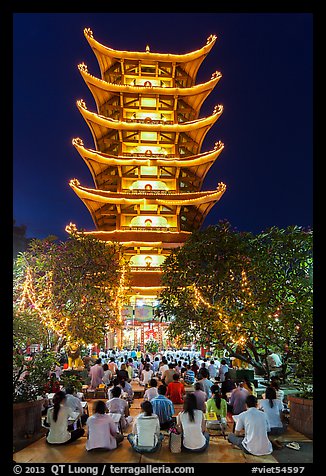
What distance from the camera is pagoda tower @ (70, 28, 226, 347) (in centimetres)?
3014

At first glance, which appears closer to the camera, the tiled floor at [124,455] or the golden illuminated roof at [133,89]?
the tiled floor at [124,455]

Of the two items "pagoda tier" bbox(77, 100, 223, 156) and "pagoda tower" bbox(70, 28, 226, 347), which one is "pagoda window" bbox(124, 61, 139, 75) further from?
"pagoda tier" bbox(77, 100, 223, 156)

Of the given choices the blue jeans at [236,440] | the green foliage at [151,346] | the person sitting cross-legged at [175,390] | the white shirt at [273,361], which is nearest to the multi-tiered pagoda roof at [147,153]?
the green foliage at [151,346]

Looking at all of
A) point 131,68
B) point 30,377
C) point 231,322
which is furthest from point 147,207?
point 30,377

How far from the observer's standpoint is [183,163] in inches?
1262

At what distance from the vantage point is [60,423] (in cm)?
796

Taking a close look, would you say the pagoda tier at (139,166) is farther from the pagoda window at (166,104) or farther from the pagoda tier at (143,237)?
the pagoda window at (166,104)

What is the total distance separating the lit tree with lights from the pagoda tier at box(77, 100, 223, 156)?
17.7 m

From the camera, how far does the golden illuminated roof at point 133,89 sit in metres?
32.2

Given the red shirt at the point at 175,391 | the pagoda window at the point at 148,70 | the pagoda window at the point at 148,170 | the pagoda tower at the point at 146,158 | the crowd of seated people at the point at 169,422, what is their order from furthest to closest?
1. the pagoda window at the point at 148,70
2. the pagoda window at the point at 148,170
3. the pagoda tower at the point at 146,158
4. the red shirt at the point at 175,391
5. the crowd of seated people at the point at 169,422

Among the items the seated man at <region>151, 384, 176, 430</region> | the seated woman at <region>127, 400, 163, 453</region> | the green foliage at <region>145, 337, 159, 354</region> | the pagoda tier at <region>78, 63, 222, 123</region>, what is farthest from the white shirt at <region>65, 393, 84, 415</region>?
the pagoda tier at <region>78, 63, 222, 123</region>

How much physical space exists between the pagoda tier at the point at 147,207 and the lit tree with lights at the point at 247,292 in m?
14.0

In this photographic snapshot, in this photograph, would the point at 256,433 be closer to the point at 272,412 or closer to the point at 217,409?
the point at 272,412
